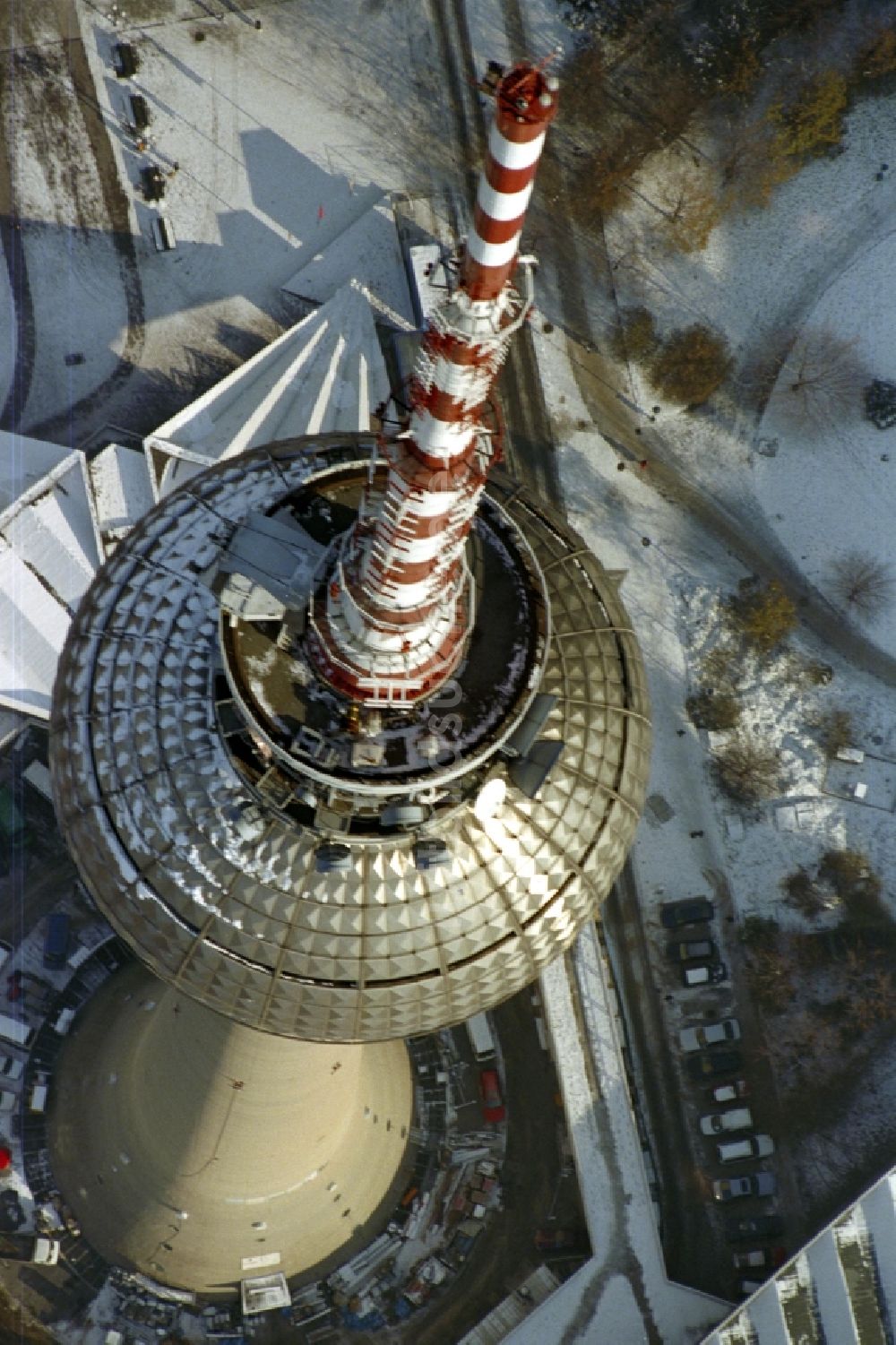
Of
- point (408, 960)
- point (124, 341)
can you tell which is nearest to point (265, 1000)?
point (408, 960)

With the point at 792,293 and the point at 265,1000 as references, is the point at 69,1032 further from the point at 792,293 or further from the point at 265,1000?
the point at 792,293

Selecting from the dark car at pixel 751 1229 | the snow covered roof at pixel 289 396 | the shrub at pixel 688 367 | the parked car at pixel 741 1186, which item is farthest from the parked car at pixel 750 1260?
the snow covered roof at pixel 289 396

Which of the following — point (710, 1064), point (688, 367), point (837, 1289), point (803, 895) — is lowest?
point (837, 1289)

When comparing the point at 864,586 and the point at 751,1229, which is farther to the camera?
the point at 864,586

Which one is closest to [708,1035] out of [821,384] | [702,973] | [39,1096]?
[702,973]

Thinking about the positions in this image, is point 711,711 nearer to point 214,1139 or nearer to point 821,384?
point 821,384
